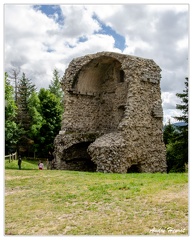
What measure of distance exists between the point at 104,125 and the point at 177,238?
17.0 meters

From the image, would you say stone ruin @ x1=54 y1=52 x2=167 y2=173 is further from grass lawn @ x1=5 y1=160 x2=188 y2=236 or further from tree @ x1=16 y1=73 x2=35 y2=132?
tree @ x1=16 y1=73 x2=35 y2=132

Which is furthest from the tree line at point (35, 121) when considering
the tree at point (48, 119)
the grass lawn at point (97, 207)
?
the grass lawn at point (97, 207)

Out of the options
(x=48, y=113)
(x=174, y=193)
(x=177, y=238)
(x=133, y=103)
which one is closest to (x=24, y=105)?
(x=48, y=113)

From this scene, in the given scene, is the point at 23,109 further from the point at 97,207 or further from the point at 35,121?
the point at 97,207

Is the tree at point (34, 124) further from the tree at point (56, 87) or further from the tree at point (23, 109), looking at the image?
the tree at point (56, 87)

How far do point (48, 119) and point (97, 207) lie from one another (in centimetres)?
2774

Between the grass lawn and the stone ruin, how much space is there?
4929 millimetres

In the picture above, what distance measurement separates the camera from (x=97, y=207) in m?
9.80

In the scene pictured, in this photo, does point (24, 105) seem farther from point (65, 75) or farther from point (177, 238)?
point (177, 238)

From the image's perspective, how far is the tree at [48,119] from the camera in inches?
1430

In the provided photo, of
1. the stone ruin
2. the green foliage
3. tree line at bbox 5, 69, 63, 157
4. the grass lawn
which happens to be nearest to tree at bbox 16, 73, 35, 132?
tree line at bbox 5, 69, 63, 157

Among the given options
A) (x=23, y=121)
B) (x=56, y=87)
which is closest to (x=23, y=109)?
(x=23, y=121)

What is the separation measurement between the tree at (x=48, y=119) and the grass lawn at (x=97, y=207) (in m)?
22.6

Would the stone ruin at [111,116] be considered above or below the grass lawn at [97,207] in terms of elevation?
above
